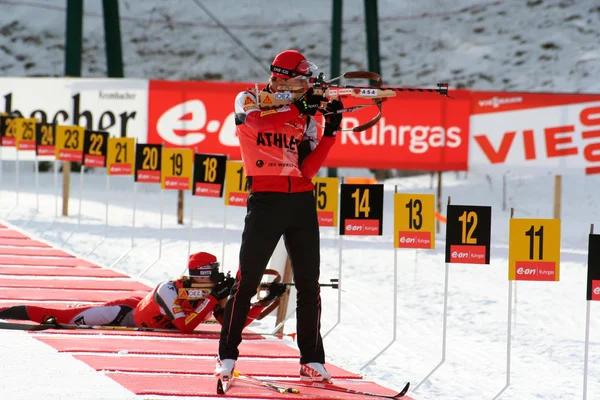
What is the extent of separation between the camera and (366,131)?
13750 millimetres

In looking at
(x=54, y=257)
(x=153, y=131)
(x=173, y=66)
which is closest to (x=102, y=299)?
(x=54, y=257)

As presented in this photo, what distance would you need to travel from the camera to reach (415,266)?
36.9 feet

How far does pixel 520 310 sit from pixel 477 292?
76 centimetres

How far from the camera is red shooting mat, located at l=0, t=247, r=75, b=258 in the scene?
11225 millimetres

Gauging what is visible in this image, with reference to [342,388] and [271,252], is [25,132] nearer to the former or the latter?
[271,252]

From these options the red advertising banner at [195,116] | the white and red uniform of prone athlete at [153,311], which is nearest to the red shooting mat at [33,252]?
the red advertising banner at [195,116]

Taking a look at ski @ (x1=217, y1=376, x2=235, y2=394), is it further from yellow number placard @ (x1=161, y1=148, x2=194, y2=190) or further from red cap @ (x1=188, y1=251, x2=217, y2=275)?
yellow number placard @ (x1=161, y1=148, x2=194, y2=190)

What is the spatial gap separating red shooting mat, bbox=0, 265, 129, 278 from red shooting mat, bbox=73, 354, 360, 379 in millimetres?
3768

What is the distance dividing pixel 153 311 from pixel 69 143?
6.30m

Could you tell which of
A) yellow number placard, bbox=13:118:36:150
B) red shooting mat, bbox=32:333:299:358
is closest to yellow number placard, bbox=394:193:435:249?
red shooting mat, bbox=32:333:299:358

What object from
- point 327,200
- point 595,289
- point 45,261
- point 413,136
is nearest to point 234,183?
point 327,200

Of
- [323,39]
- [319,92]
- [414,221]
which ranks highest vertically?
[323,39]

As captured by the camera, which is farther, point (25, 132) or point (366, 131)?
point (25, 132)

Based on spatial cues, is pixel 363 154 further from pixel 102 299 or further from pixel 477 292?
pixel 102 299
